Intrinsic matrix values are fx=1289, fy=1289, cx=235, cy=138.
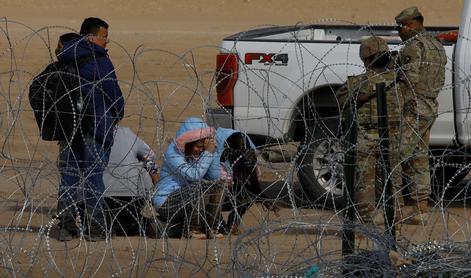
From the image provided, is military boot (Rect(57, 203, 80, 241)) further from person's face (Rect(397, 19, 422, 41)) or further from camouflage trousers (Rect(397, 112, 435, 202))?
person's face (Rect(397, 19, 422, 41))

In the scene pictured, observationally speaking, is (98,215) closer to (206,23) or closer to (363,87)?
(363,87)

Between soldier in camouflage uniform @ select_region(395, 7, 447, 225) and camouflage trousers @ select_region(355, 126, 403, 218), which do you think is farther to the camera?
soldier in camouflage uniform @ select_region(395, 7, 447, 225)

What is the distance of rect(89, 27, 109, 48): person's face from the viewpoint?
8.67m

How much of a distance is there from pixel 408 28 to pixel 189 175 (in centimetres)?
217

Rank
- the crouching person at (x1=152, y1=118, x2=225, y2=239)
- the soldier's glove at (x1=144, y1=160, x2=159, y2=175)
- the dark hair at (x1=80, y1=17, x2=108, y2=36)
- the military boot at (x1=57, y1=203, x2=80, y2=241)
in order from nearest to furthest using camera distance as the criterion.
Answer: the soldier's glove at (x1=144, y1=160, x2=159, y2=175) → the crouching person at (x1=152, y1=118, x2=225, y2=239) → the military boot at (x1=57, y1=203, x2=80, y2=241) → the dark hair at (x1=80, y1=17, x2=108, y2=36)

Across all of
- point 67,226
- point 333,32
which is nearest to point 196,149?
point 67,226

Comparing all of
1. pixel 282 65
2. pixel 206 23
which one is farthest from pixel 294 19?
pixel 282 65

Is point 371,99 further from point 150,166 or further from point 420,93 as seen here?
point 150,166

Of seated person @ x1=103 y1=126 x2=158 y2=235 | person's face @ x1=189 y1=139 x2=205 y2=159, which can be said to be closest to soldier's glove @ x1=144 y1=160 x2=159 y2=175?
seated person @ x1=103 y1=126 x2=158 y2=235

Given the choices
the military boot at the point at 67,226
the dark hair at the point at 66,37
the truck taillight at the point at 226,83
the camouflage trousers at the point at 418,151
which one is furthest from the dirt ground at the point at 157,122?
the truck taillight at the point at 226,83

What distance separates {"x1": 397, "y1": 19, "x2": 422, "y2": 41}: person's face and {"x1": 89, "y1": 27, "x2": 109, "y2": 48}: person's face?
2.23m

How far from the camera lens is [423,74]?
31.1 ft

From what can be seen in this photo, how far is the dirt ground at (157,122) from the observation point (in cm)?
679

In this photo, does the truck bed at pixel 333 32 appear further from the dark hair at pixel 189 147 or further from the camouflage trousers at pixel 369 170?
the dark hair at pixel 189 147
